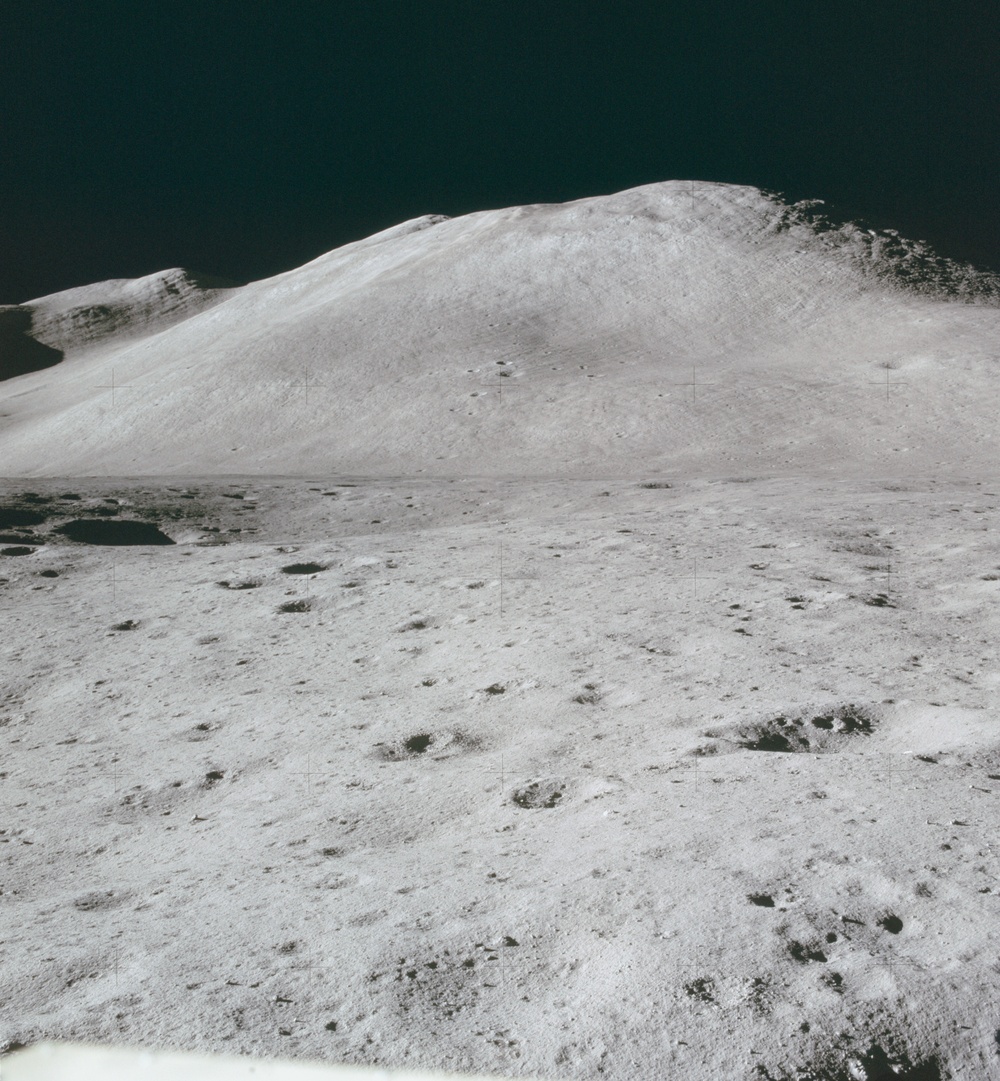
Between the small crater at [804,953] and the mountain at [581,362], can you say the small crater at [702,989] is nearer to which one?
the small crater at [804,953]

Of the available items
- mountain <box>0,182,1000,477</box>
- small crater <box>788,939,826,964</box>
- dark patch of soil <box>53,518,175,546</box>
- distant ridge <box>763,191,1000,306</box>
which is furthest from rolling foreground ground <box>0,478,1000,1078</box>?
distant ridge <box>763,191,1000,306</box>

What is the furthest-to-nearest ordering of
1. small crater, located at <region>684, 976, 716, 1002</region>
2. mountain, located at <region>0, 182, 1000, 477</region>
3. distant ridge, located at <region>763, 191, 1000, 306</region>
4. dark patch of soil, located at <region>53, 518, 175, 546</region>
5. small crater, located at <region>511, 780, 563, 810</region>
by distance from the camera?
distant ridge, located at <region>763, 191, 1000, 306</region> → mountain, located at <region>0, 182, 1000, 477</region> → dark patch of soil, located at <region>53, 518, 175, 546</region> → small crater, located at <region>511, 780, 563, 810</region> → small crater, located at <region>684, 976, 716, 1002</region>

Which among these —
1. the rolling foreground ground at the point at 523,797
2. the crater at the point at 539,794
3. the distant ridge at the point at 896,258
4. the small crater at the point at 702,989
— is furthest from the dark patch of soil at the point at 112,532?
the distant ridge at the point at 896,258

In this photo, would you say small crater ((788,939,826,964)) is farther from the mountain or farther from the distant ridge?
the distant ridge

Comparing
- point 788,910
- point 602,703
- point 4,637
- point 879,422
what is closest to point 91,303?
point 879,422

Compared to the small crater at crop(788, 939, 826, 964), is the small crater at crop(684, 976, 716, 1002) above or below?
above

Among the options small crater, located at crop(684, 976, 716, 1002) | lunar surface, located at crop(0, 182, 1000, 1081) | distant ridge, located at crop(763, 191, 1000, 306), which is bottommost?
lunar surface, located at crop(0, 182, 1000, 1081)

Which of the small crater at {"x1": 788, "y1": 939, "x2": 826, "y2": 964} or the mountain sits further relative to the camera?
the mountain
